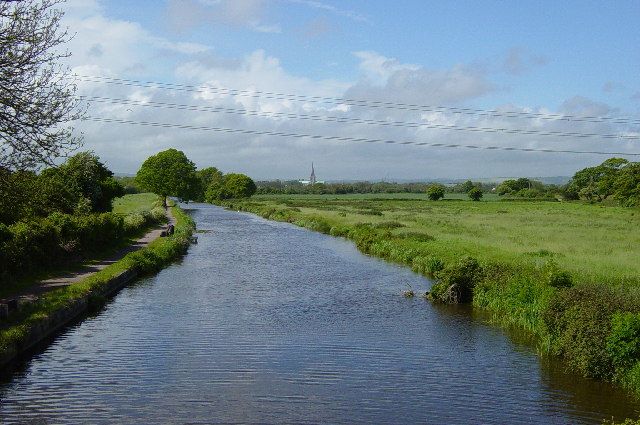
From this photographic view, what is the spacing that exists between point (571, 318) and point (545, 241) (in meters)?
26.4

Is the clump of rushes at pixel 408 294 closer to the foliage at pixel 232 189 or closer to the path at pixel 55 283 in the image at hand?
the path at pixel 55 283

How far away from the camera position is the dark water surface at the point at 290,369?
1358 cm

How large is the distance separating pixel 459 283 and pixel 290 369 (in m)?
12.4

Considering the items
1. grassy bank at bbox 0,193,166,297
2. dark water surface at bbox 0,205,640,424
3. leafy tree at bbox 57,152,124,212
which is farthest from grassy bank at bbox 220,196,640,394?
leafy tree at bbox 57,152,124,212

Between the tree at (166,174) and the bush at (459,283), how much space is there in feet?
275

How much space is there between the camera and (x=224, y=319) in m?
22.7

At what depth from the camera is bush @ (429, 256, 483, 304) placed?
1049 inches

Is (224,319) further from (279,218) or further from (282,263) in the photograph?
(279,218)

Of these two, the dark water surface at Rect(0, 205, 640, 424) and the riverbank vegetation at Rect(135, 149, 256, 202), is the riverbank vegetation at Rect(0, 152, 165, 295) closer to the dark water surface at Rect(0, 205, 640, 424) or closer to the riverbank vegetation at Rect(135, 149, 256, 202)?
the dark water surface at Rect(0, 205, 640, 424)

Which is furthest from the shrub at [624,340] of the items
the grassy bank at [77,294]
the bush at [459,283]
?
the grassy bank at [77,294]

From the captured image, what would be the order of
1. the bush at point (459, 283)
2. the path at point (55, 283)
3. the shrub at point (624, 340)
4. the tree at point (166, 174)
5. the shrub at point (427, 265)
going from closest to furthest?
the shrub at point (624, 340)
the path at point (55, 283)
the bush at point (459, 283)
the shrub at point (427, 265)
the tree at point (166, 174)

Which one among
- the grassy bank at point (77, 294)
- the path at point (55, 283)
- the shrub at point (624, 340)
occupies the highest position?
the path at point (55, 283)

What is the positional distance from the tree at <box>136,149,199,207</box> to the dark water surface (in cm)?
8103

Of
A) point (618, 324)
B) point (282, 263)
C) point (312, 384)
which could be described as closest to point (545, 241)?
point (282, 263)
